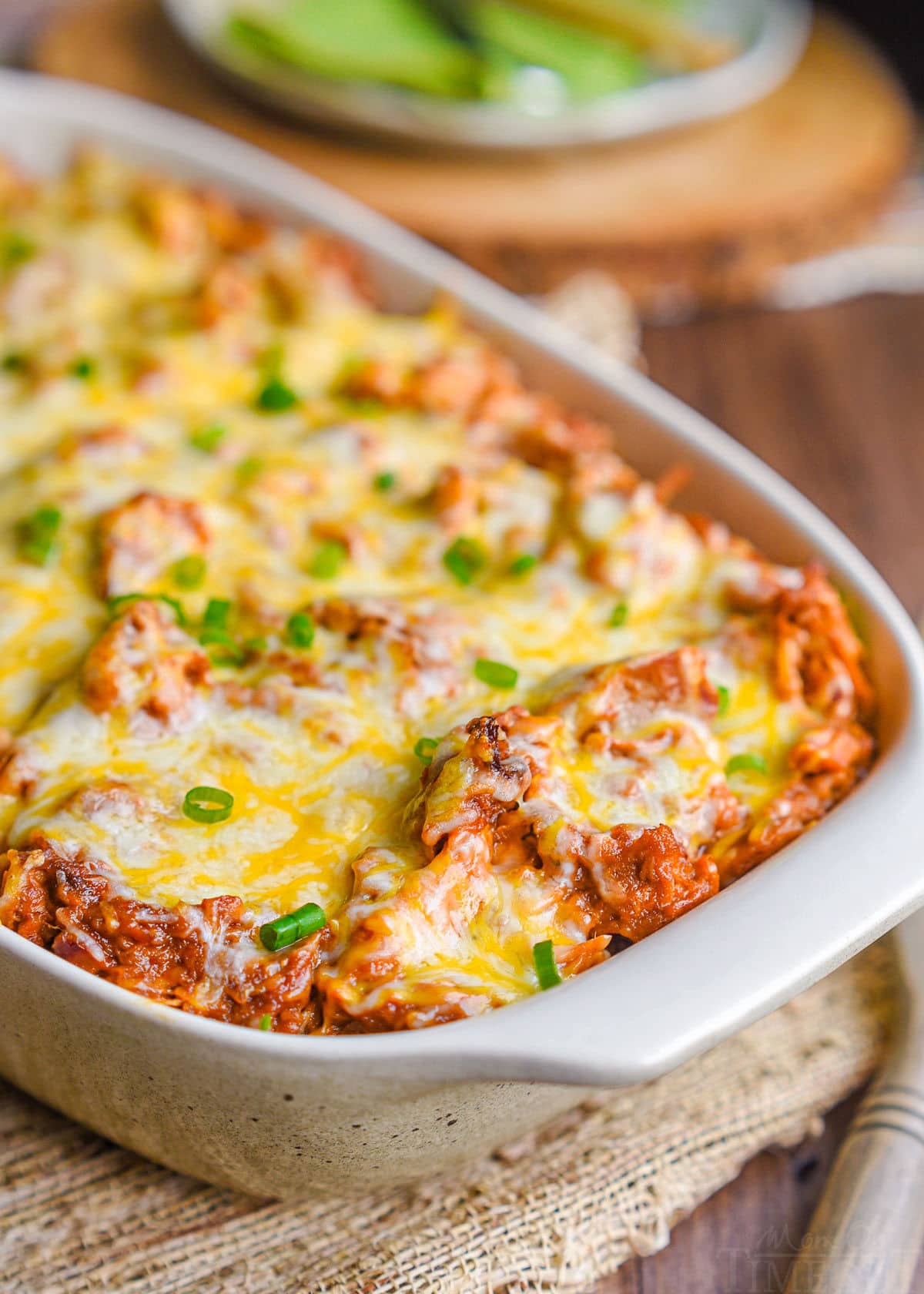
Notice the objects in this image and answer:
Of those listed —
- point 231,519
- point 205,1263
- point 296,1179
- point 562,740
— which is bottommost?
point 205,1263

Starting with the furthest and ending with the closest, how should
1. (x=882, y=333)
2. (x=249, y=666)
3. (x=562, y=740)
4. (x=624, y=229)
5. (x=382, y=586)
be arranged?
(x=882, y=333)
(x=624, y=229)
(x=382, y=586)
(x=249, y=666)
(x=562, y=740)

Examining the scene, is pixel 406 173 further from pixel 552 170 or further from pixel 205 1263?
pixel 205 1263

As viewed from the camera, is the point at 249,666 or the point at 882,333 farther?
the point at 882,333

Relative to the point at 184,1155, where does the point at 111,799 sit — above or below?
above

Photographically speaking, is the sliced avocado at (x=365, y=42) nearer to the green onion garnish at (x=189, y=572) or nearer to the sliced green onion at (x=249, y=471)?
the sliced green onion at (x=249, y=471)

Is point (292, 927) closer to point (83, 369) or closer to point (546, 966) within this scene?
point (546, 966)

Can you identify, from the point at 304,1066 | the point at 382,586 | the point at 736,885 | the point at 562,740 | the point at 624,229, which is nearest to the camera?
the point at 304,1066

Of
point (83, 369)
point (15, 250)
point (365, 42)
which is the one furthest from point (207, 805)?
point (365, 42)

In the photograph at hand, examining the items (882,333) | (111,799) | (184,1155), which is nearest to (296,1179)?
(184,1155)

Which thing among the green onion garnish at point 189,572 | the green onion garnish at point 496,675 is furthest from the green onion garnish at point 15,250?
the green onion garnish at point 496,675
